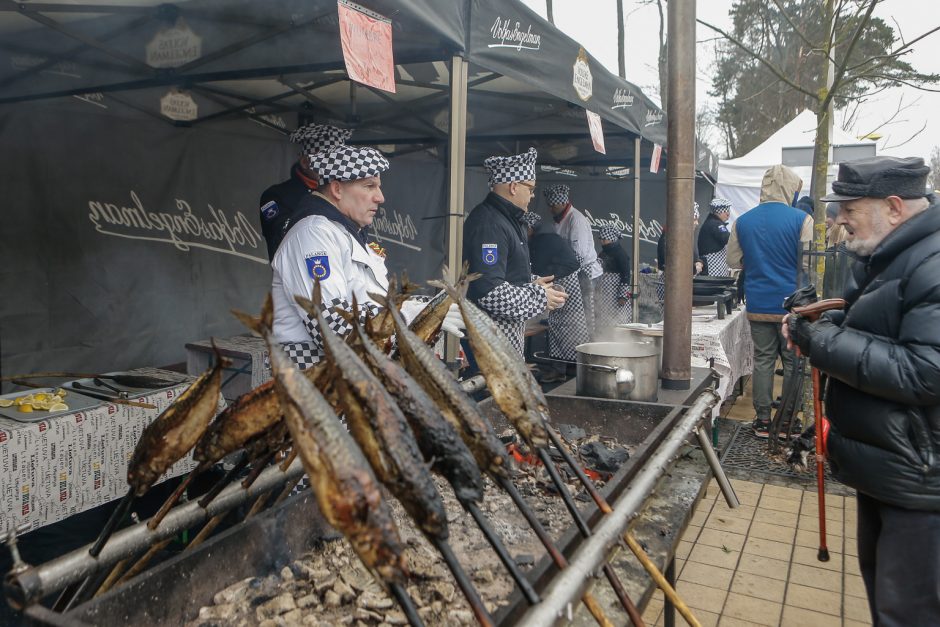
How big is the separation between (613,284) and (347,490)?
8209 mm

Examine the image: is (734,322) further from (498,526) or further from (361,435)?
(361,435)

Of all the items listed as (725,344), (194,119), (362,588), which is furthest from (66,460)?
(725,344)

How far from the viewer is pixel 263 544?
5.89 feet

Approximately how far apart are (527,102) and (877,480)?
5.26 m

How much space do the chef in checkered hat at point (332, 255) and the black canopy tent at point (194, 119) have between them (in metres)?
0.58

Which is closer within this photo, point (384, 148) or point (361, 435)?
point (361, 435)

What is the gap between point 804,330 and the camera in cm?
299

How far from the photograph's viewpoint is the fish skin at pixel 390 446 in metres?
1.15

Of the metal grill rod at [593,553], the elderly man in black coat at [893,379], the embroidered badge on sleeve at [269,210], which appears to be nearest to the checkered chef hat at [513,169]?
the embroidered badge on sleeve at [269,210]

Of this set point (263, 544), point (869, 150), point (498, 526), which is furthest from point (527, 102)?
point (869, 150)

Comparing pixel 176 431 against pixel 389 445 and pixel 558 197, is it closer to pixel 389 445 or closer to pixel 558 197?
pixel 389 445

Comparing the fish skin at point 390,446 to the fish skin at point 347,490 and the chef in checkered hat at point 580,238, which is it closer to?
the fish skin at point 347,490

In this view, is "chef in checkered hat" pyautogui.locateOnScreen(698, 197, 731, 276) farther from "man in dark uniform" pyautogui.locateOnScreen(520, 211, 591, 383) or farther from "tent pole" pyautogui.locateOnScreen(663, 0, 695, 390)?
"tent pole" pyautogui.locateOnScreen(663, 0, 695, 390)

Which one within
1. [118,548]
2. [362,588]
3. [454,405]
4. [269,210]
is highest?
[269,210]
